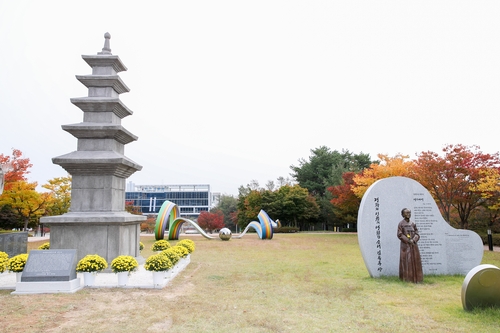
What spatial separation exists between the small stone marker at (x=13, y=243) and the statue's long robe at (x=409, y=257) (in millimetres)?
13845

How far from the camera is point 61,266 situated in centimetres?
892

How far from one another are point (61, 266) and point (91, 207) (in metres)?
3.50

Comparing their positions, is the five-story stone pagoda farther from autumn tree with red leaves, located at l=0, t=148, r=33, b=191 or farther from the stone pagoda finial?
autumn tree with red leaves, located at l=0, t=148, r=33, b=191

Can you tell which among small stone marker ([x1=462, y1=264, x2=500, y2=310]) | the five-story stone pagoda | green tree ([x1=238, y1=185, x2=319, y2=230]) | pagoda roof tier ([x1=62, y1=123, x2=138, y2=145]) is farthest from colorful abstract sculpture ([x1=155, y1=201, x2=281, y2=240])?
small stone marker ([x1=462, y1=264, x2=500, y2=310])

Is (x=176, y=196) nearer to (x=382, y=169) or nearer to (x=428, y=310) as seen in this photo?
(x=382, y=169)

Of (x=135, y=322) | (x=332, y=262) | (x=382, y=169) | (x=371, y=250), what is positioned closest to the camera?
(x=135, y=322)

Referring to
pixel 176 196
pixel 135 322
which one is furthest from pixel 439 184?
pixel 176 196

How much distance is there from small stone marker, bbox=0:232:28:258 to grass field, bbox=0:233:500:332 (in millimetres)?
6634

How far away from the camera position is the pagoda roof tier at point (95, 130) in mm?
12484

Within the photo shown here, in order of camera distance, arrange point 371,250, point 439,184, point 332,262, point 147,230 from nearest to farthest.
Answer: point 371,250
point 332,262
point 439,184
point 147,230

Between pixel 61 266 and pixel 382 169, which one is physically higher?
pixel 382 169

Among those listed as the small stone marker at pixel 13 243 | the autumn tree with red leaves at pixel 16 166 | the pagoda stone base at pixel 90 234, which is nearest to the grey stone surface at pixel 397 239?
the pagoda stone base at pixel 90 234

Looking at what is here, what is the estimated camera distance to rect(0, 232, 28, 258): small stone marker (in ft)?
46.7

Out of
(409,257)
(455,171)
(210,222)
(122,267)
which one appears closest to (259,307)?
(122,267)
